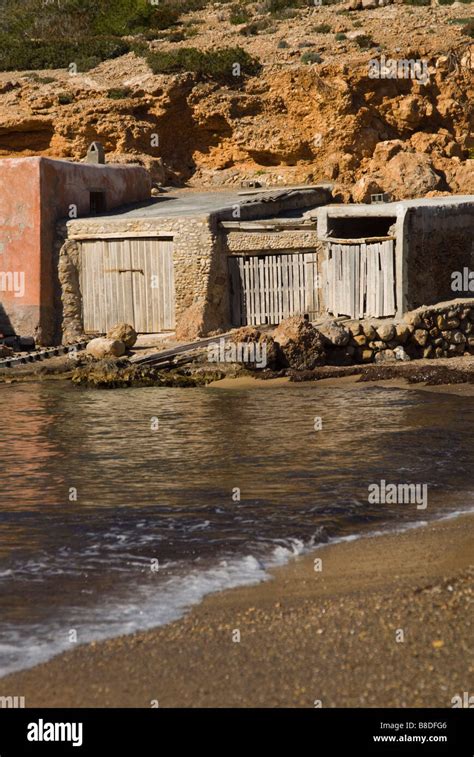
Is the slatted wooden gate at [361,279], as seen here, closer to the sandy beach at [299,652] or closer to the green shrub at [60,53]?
the sandy beach at [299,652]

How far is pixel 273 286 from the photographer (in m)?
21.2

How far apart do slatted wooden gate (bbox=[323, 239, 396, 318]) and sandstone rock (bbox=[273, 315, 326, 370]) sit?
154cm

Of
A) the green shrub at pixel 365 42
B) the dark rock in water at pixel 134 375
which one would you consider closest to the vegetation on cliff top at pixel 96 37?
the green shrub at pixel 365 42

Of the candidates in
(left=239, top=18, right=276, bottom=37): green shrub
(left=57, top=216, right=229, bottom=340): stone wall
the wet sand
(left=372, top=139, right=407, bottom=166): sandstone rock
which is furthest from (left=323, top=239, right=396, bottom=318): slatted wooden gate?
(left=239, top=18, right=276, bottom=37): green shrub

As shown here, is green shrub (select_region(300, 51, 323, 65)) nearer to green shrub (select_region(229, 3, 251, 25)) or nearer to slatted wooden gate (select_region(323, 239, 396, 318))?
green shrub (select_region(229, 3, 251, 25))

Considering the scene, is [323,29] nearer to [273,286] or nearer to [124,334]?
[273,286]

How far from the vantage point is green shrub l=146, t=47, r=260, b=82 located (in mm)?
32969

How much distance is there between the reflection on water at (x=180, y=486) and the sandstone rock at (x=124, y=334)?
10.9 feet

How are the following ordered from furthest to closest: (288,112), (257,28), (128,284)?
(257,28)
(288,112)
(128,284)

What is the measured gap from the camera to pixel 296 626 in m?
7.03

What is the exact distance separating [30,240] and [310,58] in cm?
1394

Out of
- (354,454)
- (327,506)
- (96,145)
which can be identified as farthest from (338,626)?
(96,145)

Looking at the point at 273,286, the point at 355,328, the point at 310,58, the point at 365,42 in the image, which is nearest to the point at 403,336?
the point at 355,328

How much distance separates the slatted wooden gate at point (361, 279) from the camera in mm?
19297
